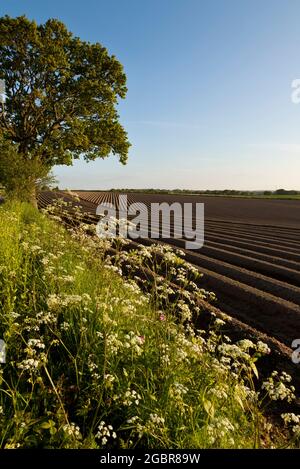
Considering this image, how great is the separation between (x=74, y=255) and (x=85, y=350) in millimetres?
3358

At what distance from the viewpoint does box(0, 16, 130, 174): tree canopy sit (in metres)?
21.4

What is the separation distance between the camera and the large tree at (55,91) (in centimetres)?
2138

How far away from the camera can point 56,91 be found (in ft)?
75.3

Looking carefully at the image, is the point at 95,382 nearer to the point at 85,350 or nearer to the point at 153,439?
the point at 85,350

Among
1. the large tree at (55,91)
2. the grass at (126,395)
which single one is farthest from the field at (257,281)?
the large tree at (55,91)

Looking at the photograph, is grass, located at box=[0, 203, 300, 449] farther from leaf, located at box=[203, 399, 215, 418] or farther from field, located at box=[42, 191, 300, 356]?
field, located at box=[42, 191, 300, 356]

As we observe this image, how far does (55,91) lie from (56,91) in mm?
108

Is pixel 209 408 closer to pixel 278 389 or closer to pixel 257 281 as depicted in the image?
pixel 278 389

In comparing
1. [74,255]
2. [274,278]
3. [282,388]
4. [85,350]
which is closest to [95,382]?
[85,350]

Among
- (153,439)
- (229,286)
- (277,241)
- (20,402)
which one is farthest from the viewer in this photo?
(277,241)

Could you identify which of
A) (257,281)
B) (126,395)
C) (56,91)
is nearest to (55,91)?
(56,91)

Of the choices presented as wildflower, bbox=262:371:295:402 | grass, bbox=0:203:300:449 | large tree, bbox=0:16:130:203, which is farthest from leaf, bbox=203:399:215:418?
large tree, bbox=0:16:130:203

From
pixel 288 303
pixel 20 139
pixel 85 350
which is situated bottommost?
pixel 288 303

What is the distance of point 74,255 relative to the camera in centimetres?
630
